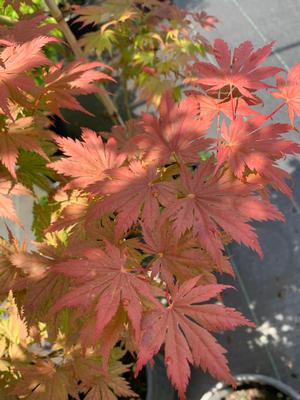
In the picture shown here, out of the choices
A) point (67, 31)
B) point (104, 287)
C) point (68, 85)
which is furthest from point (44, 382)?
point (67, 31)

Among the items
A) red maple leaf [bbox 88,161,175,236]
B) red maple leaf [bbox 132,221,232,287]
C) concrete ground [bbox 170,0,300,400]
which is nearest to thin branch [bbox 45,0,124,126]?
red maple leaf [bbox 88,161,175,236]

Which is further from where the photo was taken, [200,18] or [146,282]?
[200,18]

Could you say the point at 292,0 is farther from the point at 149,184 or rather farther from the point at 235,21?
the point at 149,184

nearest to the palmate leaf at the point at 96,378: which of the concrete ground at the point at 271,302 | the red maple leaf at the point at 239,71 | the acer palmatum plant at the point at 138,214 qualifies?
the acer palmatum plant at the point at 138,214

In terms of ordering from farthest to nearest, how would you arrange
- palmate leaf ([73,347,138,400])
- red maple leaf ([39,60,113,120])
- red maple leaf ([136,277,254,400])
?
palmate leaf ([73,347,138,400])
red maple leaf ([39,60,113,120])
red maple leaf ([136,277,254,400])

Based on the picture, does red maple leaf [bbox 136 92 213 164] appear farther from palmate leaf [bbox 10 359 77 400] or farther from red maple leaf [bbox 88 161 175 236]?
palmate leaf [bbox 10 359 77 400]

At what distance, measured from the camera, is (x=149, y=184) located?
3.44 ft

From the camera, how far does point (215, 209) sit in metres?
1.00

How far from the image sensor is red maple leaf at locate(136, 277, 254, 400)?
90 cm

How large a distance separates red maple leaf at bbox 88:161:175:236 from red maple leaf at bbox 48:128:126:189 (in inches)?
4.5

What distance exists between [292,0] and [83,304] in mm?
4159

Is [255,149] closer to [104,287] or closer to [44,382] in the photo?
[104,287]

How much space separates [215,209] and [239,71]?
0.47 metres

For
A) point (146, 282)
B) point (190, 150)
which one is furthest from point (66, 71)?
point (146, 282)
